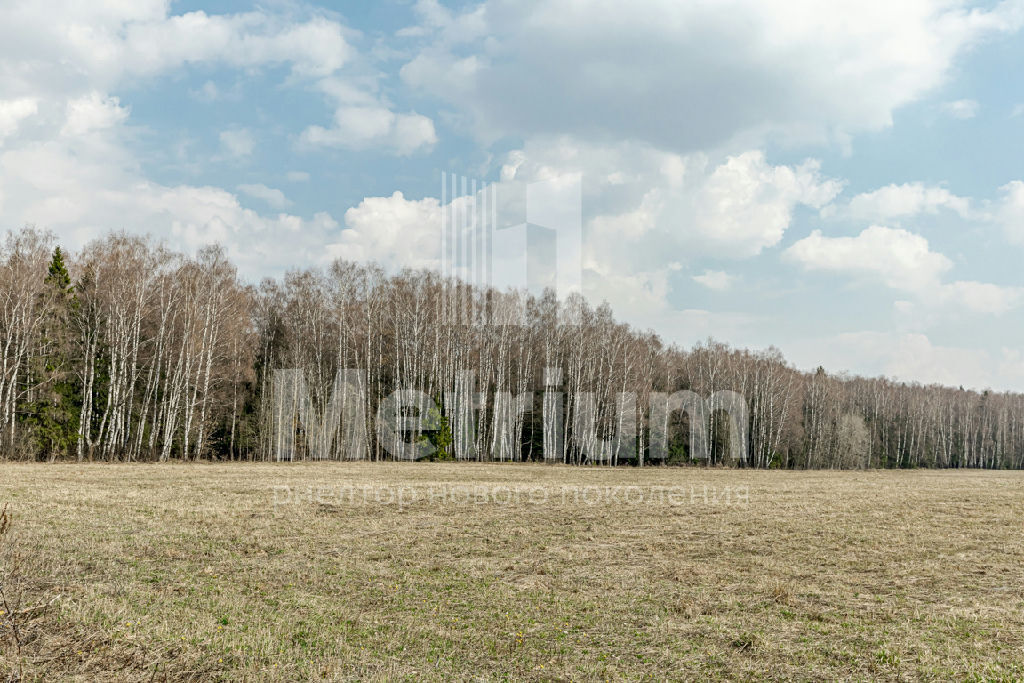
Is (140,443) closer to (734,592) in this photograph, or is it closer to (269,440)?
(269,440)

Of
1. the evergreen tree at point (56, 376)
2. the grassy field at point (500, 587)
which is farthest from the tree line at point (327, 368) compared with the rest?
the grassy field at point (500, 587)

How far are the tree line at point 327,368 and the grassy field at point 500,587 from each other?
611 inches

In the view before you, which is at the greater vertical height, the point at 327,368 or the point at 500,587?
the point at 327,368

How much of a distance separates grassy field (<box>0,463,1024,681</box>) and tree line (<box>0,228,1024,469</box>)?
1553 cm

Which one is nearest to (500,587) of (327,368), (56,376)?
(56,376)

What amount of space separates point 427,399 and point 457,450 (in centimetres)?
451

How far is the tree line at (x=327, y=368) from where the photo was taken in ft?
115

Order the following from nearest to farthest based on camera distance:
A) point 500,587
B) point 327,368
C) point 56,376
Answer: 1. point 500,587
2. point 56,376
3. point 327,368

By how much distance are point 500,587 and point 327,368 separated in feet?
124

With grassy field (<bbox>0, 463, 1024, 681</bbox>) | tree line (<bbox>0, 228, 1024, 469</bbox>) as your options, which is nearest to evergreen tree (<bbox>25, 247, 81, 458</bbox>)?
tree line (<bbox>0, 228, 1024, 469</bbox>)

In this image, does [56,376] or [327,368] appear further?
[327,368]

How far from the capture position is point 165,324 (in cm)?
3941

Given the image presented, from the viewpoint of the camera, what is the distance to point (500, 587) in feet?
Answer: 38.1

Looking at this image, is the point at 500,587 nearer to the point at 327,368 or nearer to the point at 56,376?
the point at 56,376
